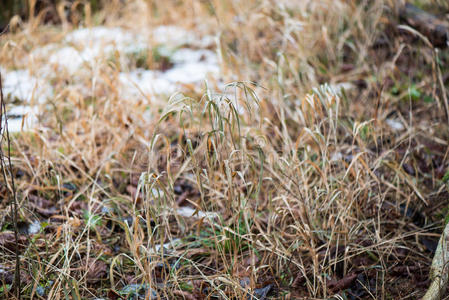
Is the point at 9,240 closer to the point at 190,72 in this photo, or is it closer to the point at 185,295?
the point at 185,295

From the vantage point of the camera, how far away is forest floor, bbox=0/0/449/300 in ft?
5.75

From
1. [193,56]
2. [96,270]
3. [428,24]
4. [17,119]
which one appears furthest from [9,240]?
[428,24]

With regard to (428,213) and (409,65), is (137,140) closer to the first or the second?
(428,213)

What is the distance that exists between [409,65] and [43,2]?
3.82 m

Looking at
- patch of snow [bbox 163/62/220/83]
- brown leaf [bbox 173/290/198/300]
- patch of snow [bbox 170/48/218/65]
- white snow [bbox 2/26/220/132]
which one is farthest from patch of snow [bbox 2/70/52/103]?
brown leaf [bbox 173/290/198/300]

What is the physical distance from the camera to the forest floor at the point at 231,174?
175 centimetres

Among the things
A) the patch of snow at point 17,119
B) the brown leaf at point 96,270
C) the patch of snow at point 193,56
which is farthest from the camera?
the patch of snow at point 193,56

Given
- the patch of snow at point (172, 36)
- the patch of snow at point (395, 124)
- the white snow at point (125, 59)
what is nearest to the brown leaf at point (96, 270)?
the white snow at point (125, 59)

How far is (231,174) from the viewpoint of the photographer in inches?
68.3

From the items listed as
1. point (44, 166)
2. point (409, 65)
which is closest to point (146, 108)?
point (44, 166)

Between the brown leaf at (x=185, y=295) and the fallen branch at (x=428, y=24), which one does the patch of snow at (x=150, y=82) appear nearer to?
the brown leaf at (x=185, y=295)

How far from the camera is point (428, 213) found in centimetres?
214

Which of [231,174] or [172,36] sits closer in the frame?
[231,174]

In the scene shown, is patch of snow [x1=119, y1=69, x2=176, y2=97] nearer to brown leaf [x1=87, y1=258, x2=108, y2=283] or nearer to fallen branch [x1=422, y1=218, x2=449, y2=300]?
brown leaf [x1=87, y1=258, x2=108, y2=283]
